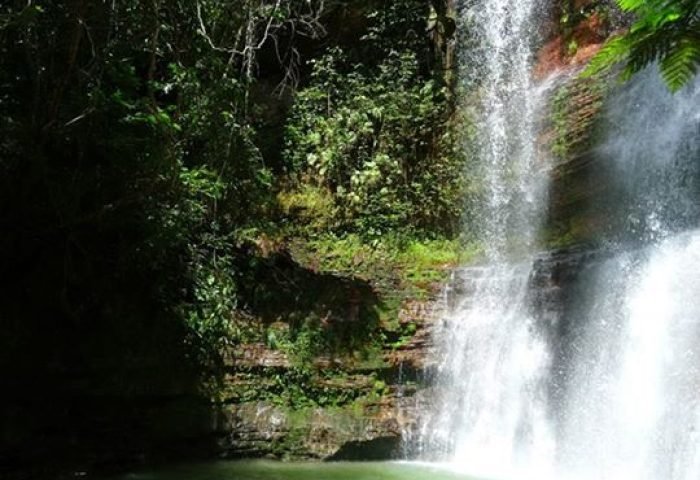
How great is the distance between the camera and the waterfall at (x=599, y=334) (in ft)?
23.4

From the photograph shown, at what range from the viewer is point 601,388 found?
778cm

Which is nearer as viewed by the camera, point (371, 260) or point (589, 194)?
point (589, 194)

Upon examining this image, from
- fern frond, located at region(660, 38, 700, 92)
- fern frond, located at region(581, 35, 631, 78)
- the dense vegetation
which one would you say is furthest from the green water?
fern frond, located at region(660, 38, 700, 92)

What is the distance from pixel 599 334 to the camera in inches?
323

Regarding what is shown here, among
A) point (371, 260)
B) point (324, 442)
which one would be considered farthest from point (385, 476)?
point (371, 260)

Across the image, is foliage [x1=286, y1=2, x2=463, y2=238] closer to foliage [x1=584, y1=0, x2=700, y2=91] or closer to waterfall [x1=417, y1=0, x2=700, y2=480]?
waterfall [x1=417, y1=0, x2=700, y2=480]

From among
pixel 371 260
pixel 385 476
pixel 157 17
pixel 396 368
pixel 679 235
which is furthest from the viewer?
pixel 371 260

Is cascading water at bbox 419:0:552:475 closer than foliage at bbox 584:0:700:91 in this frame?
No

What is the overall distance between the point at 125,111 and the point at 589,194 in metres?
5.99

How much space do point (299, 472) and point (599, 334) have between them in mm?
3699

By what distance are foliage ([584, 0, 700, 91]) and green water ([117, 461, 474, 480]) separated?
6346 millimetres

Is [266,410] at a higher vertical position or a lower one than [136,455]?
higher

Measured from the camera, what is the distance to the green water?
7.22 m

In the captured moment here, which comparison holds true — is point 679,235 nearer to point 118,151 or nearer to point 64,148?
point 118,151
